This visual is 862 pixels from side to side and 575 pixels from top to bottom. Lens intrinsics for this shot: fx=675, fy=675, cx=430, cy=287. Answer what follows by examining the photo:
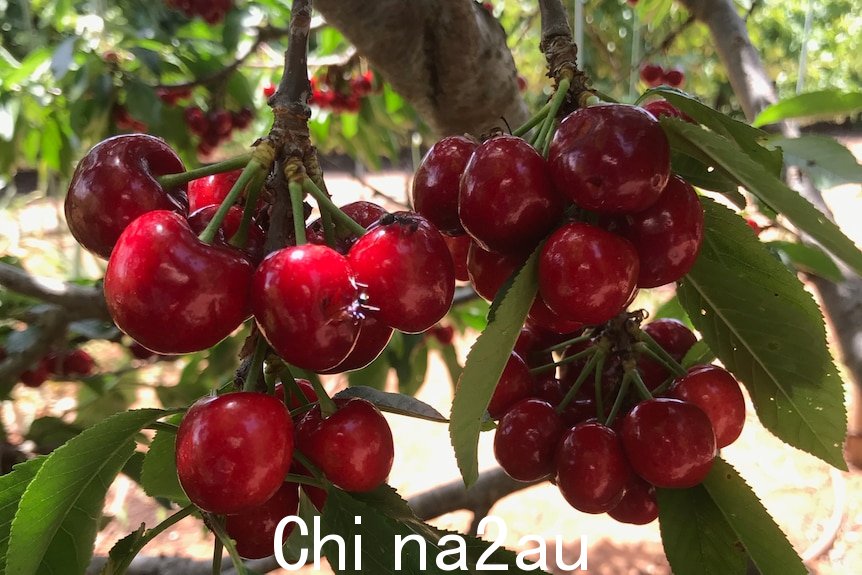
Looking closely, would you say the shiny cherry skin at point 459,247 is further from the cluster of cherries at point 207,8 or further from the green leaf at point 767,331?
the cluster of cherries at point 207,8

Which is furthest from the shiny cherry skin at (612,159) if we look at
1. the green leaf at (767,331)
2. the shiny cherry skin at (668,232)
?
the green leaf at (767,331)

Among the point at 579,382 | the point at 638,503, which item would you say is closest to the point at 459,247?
the point at 579,382

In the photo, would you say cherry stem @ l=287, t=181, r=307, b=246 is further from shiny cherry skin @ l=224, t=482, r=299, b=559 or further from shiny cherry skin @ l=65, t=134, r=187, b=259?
shiny cherry skin @ l=224, t=482, r=299, b=559

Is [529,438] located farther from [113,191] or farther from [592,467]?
[113,191]

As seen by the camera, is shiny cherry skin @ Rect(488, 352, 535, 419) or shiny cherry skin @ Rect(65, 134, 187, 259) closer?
shiny cherry skin @ Rect(65, 134, 187, 259)

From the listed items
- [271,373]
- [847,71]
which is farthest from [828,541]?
[847,71]

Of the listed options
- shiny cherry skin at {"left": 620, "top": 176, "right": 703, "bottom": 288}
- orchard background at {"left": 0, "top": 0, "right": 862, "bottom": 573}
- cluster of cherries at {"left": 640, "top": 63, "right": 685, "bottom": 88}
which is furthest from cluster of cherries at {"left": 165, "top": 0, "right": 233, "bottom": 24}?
shiny cherry skin at {"left": 620, "top": 176, "right": 703, "bottom": 288}
